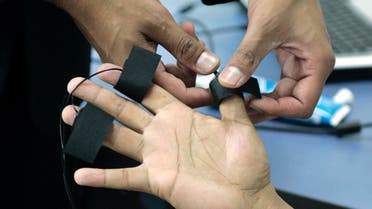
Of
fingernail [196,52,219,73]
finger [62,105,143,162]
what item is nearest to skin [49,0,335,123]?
fingernail [196,52,219,73]

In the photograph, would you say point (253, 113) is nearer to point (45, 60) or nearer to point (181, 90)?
point (181, 90)

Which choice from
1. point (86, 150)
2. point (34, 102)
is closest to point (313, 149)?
point (86, 150)

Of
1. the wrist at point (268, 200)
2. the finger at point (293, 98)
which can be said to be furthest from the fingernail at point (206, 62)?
the wrist at point (268, 200)

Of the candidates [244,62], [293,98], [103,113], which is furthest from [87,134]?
[293,98]

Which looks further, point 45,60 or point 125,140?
point 45,60

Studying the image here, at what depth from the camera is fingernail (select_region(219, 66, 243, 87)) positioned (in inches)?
29.6

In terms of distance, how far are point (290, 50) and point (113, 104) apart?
1.16 feet

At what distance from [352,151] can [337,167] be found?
58 millimetres

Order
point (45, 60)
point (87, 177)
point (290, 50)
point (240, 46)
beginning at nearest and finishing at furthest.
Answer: point (87, 177) → point (240, 46) → point (290, 50) → point (45, 60)

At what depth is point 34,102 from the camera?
110cm

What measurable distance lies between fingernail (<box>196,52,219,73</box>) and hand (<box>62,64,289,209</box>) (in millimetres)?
62

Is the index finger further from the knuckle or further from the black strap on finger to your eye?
the knuckle

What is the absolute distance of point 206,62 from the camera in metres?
0.80

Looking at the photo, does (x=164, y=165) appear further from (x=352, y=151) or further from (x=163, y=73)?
(x=352, y=151)
